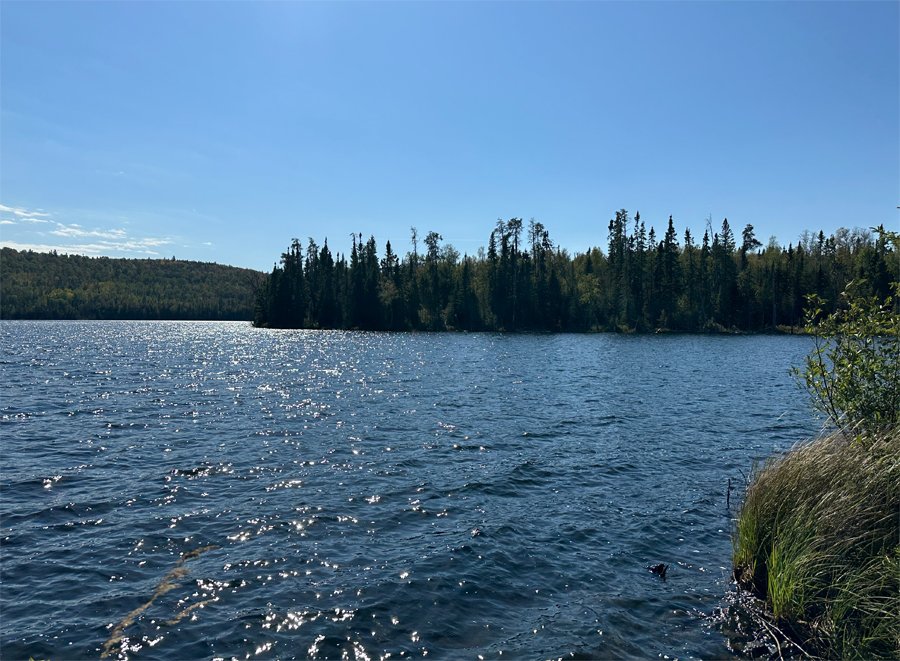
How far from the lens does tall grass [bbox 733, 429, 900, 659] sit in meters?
7.13

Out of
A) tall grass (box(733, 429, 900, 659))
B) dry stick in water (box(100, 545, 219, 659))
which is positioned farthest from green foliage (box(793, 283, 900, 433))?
dry stick in water (box(100, 545, 219, 659))

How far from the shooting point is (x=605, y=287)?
124 m

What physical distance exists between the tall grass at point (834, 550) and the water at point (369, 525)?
124 cm

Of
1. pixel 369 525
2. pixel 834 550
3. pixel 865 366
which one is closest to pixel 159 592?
pixel 369 525

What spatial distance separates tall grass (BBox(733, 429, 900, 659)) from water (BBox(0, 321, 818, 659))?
1.24 m

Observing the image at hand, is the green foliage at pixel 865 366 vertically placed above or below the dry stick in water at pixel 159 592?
above

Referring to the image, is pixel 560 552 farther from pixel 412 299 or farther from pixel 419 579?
pixel 412 299

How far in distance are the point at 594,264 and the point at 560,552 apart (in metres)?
143

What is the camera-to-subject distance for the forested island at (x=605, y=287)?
11806 centimetres

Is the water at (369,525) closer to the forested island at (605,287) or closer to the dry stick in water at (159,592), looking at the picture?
the dry stick in water at (159,592)

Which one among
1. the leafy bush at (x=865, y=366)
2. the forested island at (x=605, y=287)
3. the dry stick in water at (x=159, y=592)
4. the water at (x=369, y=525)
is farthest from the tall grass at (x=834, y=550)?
the forested island at (x=605, y=287)

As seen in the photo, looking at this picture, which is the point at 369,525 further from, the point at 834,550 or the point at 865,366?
the point at 865,366

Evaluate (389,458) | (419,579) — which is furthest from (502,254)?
(419,579)

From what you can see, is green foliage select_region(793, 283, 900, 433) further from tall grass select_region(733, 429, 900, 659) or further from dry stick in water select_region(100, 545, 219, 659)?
dry stick in water select_region(100, 545, 219, 659)
